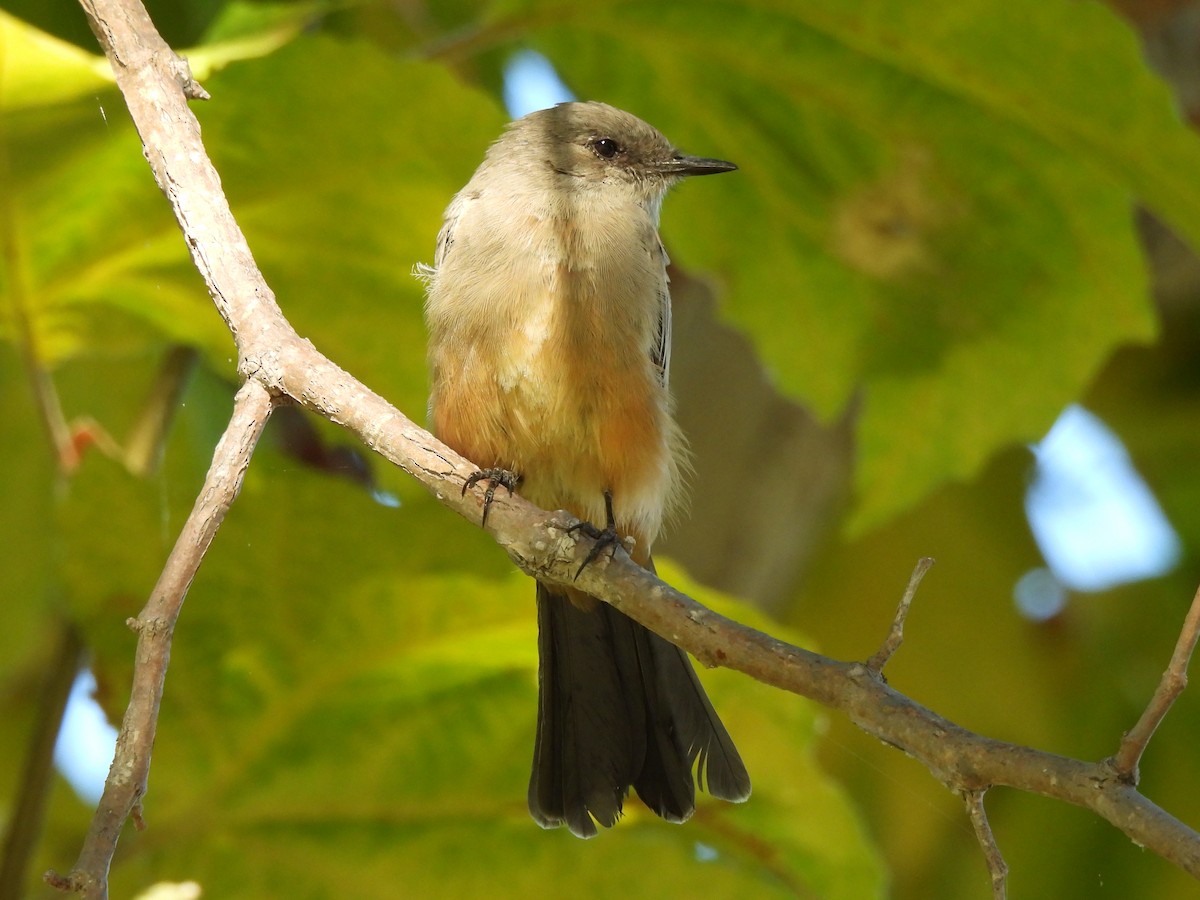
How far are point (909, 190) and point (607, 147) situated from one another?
103cm

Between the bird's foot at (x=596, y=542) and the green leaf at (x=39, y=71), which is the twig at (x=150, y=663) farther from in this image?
the green leaf at (x=39, y=71)

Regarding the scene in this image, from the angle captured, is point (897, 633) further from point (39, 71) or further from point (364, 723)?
point (39, 71)

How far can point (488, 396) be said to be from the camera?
11.5 feet

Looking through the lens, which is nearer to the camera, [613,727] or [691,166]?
[613,727]

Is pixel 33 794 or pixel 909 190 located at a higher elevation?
pixel 909 190

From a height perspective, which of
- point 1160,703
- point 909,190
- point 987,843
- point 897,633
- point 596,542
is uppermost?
point 1160,703

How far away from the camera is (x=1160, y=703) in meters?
1.80

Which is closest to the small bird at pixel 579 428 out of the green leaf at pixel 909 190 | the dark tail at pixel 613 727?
the dark tail at pixel 613 727

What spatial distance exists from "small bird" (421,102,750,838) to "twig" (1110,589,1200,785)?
146 centimetres

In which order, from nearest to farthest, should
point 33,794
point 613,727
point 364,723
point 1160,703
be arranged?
point 1160,703 < point 33,794 < point 613,727 < point 364,723

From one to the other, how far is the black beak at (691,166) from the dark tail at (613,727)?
133cm

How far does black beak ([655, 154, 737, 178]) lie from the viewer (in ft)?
13.7

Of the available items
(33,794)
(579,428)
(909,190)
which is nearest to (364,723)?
(33,794)

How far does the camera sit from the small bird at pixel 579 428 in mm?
3469
